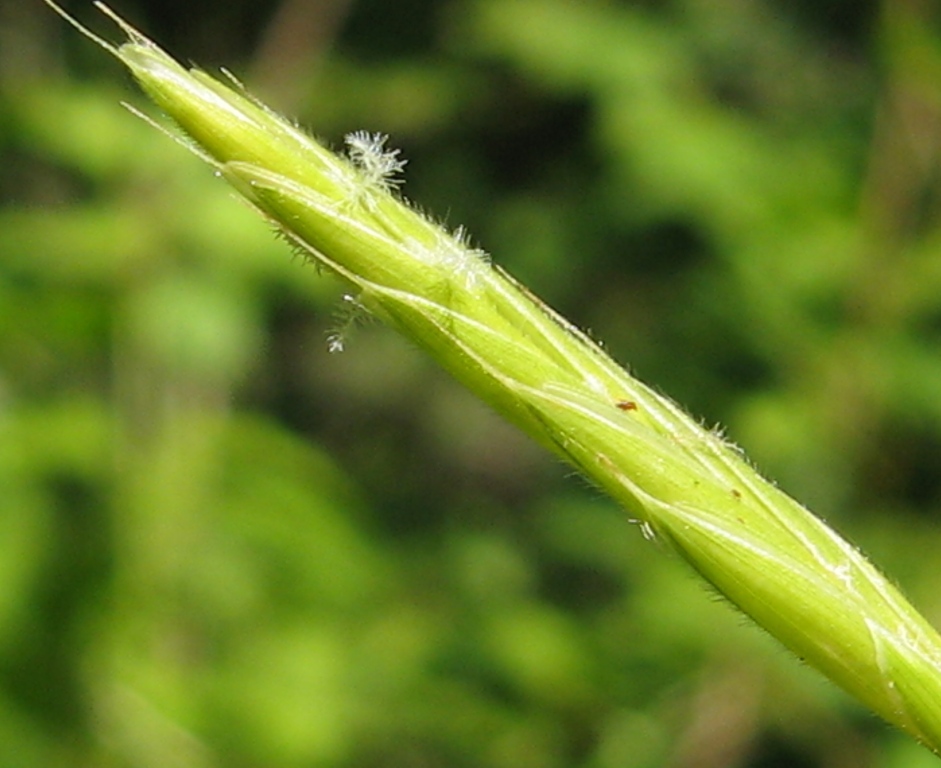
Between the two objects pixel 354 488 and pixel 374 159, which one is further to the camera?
pixel 354 488

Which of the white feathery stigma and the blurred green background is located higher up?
the blurred green background

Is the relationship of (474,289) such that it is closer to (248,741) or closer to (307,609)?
(248,741)

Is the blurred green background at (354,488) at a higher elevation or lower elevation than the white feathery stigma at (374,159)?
higher

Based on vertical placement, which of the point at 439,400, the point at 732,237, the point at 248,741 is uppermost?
the point at 439,400

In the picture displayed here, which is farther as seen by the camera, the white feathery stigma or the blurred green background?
the blurred green background

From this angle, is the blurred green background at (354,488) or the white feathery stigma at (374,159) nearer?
the white feathery stigma at (374,159)

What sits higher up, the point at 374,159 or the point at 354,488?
the point at 354,488

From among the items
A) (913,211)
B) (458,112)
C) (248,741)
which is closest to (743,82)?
(458,112)

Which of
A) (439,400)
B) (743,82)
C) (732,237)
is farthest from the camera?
(439,400)
